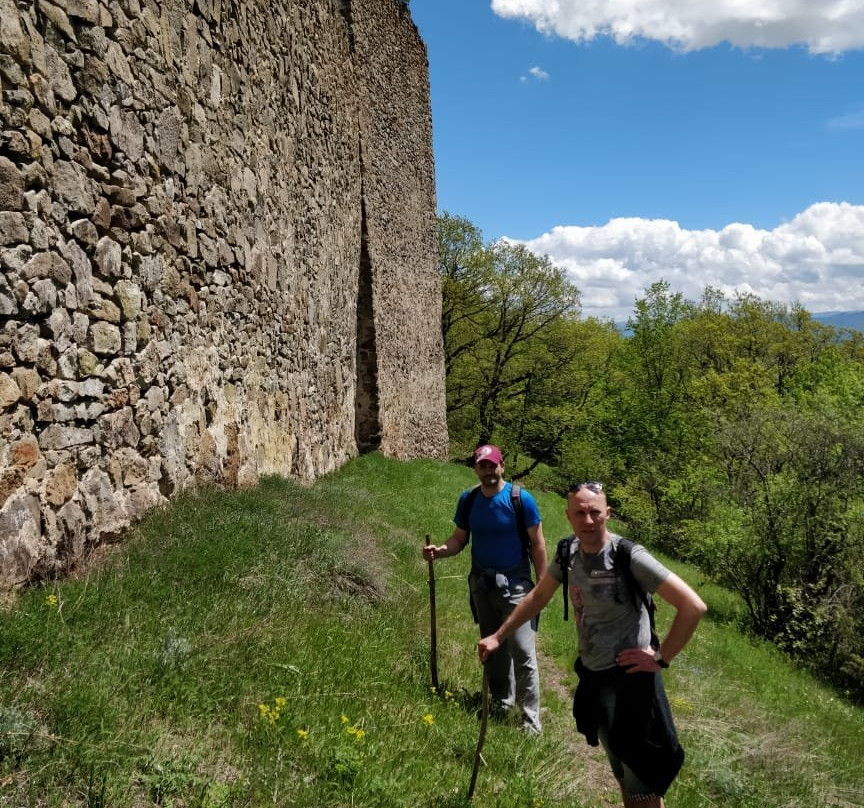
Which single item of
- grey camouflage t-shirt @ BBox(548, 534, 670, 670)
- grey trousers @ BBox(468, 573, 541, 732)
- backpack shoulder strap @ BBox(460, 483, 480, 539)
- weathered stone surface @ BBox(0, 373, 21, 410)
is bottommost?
grey trousers @ BBox(468, 573, 541, 732)

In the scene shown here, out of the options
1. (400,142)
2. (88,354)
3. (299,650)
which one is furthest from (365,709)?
(400,142)

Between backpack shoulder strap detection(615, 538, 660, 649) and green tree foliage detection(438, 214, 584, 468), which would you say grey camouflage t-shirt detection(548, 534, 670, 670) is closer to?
backpack shoulder strap detection(615, 538, 660, 649)

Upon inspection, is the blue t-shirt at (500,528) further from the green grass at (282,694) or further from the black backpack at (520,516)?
the green grass at (282,694)

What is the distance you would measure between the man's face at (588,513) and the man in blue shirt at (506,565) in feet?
4.58

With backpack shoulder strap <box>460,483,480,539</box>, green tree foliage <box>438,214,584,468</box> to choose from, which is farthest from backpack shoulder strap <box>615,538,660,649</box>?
green tree foliage <box>438,214,584,468</box>

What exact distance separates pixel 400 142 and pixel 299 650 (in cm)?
1307

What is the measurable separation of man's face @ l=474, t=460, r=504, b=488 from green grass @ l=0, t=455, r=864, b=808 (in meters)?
1.37

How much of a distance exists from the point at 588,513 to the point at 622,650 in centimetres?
68

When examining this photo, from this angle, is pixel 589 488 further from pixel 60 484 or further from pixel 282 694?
pixel 60 484

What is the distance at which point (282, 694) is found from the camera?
3.72 m

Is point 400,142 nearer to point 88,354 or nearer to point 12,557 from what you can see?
point 88,354

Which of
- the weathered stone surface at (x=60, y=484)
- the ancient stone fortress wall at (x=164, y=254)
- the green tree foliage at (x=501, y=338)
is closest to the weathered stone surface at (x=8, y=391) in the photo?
the ancient stone fortress wall at (x=164, y=254)

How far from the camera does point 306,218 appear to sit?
9.45 m

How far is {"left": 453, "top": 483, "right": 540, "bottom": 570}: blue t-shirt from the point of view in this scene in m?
5.10
